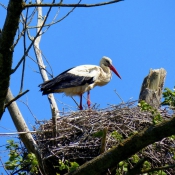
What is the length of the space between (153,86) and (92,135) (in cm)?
203

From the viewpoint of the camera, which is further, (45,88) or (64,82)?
(64,82)

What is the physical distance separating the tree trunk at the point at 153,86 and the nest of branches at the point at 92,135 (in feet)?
3.28

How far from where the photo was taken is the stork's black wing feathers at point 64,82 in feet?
25.6

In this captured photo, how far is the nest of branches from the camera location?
5.62 meters

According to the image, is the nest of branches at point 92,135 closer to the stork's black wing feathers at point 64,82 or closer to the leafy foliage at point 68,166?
the leafy foliage at point 68,166

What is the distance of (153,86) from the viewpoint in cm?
760

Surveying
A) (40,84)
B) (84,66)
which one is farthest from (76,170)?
(84,66)

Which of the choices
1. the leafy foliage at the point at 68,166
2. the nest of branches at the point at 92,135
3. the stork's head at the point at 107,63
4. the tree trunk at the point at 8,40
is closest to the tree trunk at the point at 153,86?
the nest of branches at the point at 92,135

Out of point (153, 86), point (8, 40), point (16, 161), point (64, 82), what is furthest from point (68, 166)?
point (64, 82)

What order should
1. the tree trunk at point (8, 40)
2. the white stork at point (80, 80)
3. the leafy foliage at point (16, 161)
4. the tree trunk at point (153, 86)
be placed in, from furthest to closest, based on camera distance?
the white stork at point (80, 80) < the tree trunk at point (153, 86) < the leafy foliage at point (16, 161) < the tree trunk at point (8, 40)

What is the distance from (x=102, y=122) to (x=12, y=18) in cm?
341

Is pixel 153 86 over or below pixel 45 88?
below

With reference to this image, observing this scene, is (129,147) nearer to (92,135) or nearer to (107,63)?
(92,135)

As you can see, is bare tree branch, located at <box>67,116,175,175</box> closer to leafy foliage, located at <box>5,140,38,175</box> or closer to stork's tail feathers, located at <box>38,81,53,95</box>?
leafy foliage, located at <box>5,140,38,175</box>
